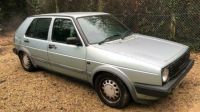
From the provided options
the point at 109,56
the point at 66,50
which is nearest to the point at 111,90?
the point at 109,56

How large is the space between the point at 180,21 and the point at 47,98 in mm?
4865

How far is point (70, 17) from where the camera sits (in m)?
6.17

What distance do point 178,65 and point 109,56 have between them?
1272 mm

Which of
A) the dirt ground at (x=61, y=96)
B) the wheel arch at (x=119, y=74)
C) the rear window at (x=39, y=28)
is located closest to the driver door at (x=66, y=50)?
the rear window at (x=39, y=28)

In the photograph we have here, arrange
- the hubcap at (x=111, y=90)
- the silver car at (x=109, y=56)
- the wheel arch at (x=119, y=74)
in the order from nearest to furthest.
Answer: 1. the silver car at (x=109, y=56)
2. the wheel arch at (x=119, y=74)
3. the hubcap at (x=111, y=90)

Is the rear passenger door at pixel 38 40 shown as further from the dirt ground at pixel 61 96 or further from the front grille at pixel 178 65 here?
the front grille at pixel 178 65

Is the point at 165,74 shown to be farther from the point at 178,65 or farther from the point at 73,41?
the point at 73,41

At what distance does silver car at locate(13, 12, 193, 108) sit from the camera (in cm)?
485

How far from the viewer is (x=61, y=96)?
20.1 feet

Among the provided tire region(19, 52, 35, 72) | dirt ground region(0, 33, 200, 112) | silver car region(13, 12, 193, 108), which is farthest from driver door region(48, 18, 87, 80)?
tire region(19, 52, 35, 72)

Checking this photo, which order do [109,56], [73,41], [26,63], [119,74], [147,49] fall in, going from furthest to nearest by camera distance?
[26,63], [73,41], [147,49], [109,56], [119,74]

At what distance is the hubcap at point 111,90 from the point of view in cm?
527

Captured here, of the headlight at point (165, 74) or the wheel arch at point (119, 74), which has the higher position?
the headlight at point (165, 74)

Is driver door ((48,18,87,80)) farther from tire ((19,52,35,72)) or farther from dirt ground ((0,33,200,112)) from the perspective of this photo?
tire ((19,52,35,72))
